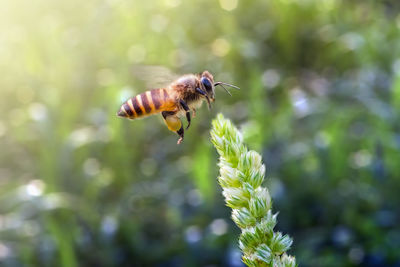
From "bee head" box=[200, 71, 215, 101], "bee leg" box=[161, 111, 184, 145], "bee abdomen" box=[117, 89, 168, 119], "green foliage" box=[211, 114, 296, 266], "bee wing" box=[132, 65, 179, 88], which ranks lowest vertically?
"green foliage" box=[211, 114, 296, 266]

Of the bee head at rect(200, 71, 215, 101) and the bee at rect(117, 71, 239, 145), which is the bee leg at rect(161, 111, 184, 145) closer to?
A: the bee at rect(117, 71, 239, 145)

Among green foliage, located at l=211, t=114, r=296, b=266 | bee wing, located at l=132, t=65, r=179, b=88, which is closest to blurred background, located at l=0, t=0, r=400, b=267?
bee wing, located at l=132, t=65, r=179, b=88

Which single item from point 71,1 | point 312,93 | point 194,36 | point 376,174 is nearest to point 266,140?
point 376,174

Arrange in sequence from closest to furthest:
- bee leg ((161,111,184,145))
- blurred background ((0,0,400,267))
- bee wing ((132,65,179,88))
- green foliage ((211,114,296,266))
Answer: green foliage ((211,114,296,266)) < bee leg ((161,111,184,145)) < bee wing ((132,65,179,88)) < blurred background ((0,0,400,267))

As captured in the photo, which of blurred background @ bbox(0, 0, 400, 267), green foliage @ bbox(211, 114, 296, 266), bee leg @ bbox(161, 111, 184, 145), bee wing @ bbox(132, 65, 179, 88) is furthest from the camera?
blurred background @ bbox(0, 0, 400, 267)

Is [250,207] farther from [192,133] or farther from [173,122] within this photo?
[192,133]

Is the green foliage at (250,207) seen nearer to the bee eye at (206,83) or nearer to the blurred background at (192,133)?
the bee eye at (206,83)

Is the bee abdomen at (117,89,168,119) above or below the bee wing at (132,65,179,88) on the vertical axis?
below
